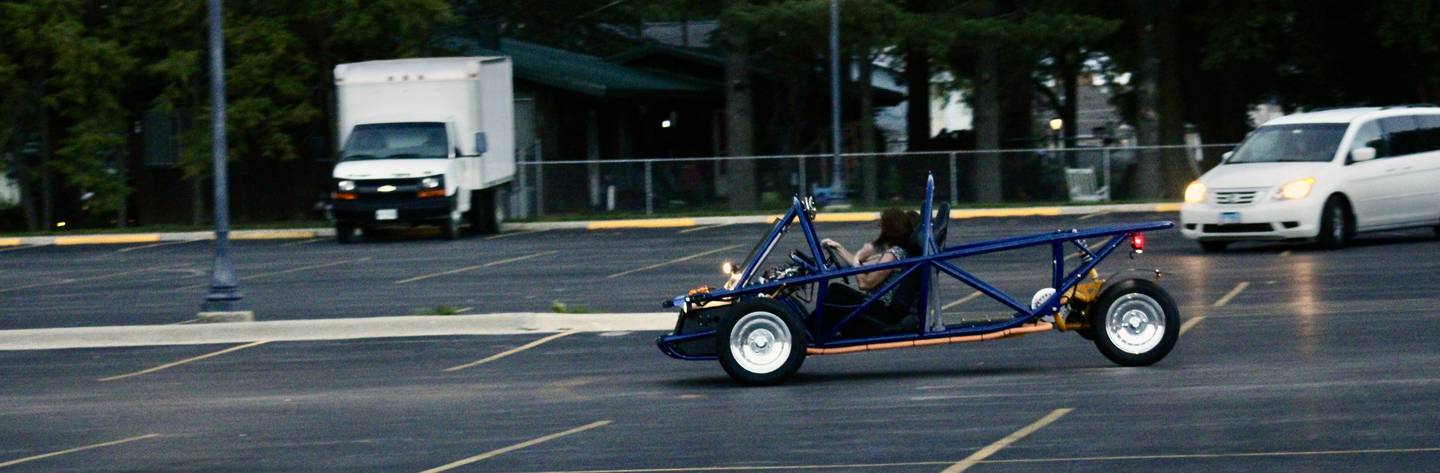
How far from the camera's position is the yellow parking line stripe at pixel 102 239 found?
3416 centimetres

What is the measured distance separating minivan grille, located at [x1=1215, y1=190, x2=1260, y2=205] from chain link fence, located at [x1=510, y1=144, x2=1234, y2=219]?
1496 cm

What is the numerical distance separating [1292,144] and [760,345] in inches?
494

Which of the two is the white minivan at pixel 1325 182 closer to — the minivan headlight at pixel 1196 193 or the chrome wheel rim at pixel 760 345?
the minivan headlight at pixel 1196 193

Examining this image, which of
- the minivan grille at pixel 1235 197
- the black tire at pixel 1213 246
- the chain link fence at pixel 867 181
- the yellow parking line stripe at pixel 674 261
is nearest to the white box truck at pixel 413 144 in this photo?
the chain link fence at pixel 867 181

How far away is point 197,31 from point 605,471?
1185 inches

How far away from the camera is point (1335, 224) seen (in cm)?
2217

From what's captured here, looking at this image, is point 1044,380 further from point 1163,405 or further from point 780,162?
point 780,162

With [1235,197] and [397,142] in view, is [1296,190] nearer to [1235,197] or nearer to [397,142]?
[1235,197]

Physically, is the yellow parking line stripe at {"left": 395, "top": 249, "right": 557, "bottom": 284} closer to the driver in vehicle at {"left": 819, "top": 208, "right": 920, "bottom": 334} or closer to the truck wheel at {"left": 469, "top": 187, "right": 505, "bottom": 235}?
the truck wheel at {"left": 469, "top": 187, "right": 505, "bottom": 235}

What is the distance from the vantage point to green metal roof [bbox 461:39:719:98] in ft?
135

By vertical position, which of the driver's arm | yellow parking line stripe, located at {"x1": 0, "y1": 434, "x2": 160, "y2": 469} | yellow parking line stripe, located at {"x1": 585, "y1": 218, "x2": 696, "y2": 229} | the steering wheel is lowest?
yellow parking line stripe, located at {"x1": 0, "y1": 434, "x2": 160, "y2": 469}

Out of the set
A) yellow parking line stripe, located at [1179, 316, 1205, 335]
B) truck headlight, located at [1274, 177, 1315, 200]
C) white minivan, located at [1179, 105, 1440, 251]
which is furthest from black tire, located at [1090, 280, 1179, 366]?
truck headlight, located at [1274, 177, 1315, 200]

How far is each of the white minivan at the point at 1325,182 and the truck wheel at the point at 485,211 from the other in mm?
13505

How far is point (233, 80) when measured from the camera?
36469 mm
